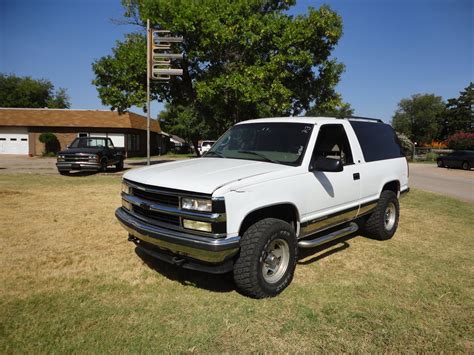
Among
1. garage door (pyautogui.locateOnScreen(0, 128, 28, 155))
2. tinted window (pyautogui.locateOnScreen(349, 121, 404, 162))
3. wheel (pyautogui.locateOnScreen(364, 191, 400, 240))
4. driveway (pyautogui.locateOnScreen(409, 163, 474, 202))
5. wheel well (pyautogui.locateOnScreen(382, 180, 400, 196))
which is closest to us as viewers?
tinted window (pyautogui.locateOnScreen(349, 121, 404, 162))

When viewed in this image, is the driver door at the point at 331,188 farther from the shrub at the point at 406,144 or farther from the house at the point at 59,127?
the shrub at the point at 406,144

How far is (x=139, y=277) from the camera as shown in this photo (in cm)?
424

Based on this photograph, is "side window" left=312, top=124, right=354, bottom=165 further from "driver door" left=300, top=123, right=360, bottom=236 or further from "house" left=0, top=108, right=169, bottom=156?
"house" left=0, top=108, right=169, bottom=156

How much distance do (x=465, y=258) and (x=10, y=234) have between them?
7.00 m

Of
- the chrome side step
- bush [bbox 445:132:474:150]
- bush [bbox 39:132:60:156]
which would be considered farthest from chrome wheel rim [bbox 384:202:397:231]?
bush [bbox 445:132:474:150]

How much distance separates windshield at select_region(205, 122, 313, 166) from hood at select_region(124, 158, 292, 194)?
0.24 meters

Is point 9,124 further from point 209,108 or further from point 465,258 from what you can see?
point 465,258

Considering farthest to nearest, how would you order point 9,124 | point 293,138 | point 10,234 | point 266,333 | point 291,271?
point 9,124, point 10,234, point 293,138, point 291,271, point 266,333

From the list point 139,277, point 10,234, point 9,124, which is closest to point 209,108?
point 10,234

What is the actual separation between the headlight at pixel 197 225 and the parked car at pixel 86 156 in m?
12.7

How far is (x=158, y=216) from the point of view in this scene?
12.3 ft

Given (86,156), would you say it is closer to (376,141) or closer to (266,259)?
(376,141)

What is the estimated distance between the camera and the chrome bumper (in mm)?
3271

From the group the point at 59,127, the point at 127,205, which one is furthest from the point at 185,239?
the point at 59,127
